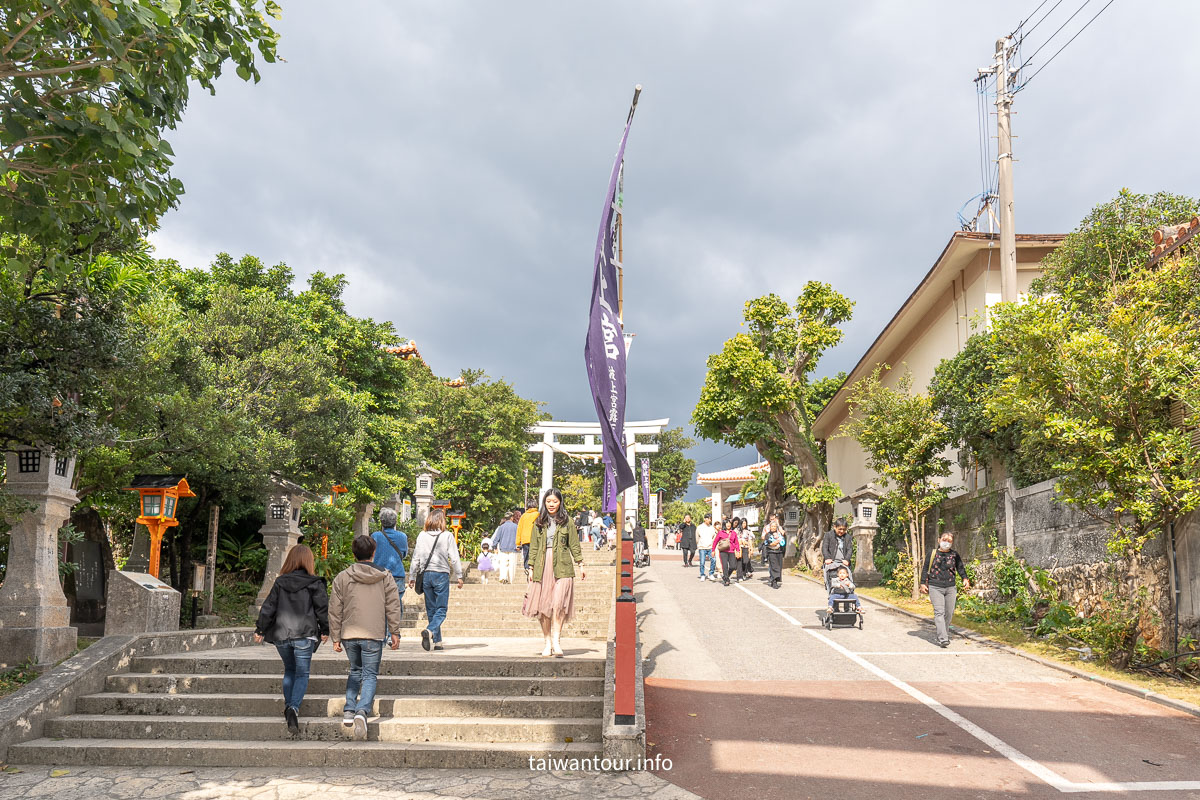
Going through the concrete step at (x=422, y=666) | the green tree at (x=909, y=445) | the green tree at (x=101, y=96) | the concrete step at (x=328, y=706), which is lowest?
the concrete step at (x=328, y=706)

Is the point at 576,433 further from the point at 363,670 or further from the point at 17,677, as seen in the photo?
the point at 363,670

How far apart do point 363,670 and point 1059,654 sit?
8787mm

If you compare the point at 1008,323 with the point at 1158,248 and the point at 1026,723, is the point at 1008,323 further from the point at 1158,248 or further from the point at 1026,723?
the point at 1026,723

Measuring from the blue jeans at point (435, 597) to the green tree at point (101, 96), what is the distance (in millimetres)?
4940

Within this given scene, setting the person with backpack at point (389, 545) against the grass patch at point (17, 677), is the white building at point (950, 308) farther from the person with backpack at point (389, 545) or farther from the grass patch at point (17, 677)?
the grass patch at point (17, 677)

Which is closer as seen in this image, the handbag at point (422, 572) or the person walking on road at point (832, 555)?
the handbag at point (422, 572)

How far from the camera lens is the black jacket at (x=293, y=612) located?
6398mm

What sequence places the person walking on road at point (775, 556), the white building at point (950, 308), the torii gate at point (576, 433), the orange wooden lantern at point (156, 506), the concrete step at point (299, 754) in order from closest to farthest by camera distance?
1. the concrete step at point (299, 754)
2. the orange wooden lantern at point (156, 506)
3. the white building at point (950, 308)
4. the person walking on road at point (775, 556)
5. the torii gate at point (576, 433)

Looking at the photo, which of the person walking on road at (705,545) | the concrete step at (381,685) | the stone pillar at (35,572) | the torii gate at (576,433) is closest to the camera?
the concrete step at (381,685)

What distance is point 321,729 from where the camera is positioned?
A: 255 inches

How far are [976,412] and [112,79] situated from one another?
1478 cm

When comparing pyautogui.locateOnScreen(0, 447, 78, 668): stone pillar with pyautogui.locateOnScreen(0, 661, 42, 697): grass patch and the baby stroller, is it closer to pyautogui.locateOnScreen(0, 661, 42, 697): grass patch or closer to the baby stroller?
pyautogui.locateOnScreen(0, 661, 42, 697): grass patch

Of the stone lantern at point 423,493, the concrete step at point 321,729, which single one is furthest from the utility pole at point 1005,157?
the stone lantern at point 423,493

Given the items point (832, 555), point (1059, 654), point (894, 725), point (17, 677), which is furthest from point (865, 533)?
point (17, 677)
